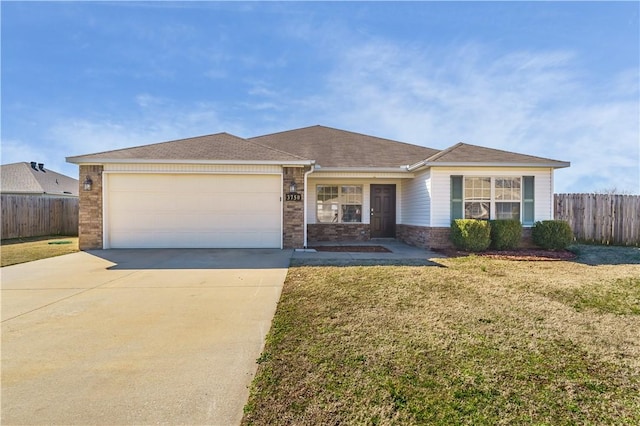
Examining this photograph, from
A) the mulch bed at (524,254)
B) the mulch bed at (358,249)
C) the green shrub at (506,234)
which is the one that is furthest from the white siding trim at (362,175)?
the green shrub at (506,234)

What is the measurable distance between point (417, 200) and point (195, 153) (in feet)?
25.5

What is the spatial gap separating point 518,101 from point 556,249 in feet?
20.9

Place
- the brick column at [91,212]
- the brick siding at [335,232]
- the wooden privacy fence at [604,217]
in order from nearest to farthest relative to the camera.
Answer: the brick column at [91,212] → the wooden privacy fence at [604,217] → the brick siding at [335,232]

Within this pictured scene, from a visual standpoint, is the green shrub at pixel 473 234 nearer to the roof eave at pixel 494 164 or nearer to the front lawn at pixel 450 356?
the roof eave at pixel 494 164

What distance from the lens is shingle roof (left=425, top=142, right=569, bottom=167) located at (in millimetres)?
9437

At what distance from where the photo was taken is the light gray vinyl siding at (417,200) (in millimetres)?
9914

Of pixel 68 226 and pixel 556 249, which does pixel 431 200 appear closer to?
pixel 556 249

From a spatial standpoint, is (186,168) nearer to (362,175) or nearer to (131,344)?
(362,175)

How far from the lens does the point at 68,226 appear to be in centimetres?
1536

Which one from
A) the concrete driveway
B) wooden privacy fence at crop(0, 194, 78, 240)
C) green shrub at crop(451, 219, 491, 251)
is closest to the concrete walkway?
green shrub at crop(451, 219, 491, 251)

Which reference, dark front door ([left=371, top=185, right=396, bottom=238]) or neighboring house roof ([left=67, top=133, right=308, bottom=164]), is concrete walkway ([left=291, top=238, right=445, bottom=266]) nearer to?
dark front door ([left=371, top=185, right=396, bottom=238])

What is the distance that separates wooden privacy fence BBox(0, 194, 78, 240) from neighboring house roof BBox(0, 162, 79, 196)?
691 cm

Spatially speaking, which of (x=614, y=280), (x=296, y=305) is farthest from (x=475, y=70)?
(x=296, y=305)

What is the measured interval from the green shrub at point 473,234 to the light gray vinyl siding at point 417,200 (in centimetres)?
107
